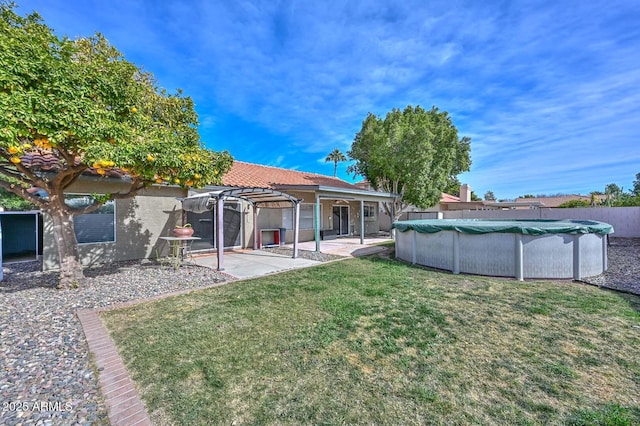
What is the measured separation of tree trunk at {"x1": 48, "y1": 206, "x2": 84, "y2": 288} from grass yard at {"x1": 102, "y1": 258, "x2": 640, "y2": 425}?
2.52 metres

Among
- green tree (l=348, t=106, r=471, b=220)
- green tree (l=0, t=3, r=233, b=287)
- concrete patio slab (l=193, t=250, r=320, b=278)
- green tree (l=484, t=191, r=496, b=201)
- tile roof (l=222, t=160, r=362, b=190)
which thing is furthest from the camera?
green tree (l=484, t=191, r=496, b=201)

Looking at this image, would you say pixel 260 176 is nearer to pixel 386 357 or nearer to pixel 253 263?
pixel 253 263

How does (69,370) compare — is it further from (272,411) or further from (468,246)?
(468,246)

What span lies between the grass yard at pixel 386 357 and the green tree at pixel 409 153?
38.3 ft

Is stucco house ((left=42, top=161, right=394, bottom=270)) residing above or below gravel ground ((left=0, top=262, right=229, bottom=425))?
above

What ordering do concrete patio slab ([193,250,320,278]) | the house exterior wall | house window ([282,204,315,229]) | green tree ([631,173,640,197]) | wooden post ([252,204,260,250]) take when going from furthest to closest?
green tree ([631,173,640,197])
house window ([282,204,315,229])
wooden post ([252,204,260,250])
the house exterior wall
concrete patio slab ([193,250,320,278])

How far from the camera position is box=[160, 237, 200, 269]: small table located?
8445 mm

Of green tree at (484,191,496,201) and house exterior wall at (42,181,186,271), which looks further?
green tree at (484,191,496,201)

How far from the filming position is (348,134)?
68.5 ft

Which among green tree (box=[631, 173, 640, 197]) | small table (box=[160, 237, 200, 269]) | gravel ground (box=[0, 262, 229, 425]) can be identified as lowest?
gravel ground (box=[0, 262, 229, 425])

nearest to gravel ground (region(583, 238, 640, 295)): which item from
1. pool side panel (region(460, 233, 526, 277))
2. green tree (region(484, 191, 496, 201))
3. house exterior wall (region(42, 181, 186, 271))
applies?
pool side panel (region(460, 233, 526, 277))

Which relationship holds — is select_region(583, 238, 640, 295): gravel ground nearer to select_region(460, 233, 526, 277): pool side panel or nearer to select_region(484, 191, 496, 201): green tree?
select_region(460, 233, 526, 277): pool side panel

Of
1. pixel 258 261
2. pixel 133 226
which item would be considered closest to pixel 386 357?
pixel 258 261

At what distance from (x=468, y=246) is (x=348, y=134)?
1498cm
